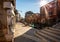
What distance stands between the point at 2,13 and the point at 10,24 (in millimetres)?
225

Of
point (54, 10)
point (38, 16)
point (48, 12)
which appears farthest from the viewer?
point (38, 16)

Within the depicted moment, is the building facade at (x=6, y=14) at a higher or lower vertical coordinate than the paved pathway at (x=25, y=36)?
higher

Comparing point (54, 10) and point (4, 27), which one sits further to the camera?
point (54, 10)

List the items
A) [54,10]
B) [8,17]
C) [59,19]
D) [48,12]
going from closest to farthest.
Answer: [8,17]
[59,19]
[54,10]
[48,12]

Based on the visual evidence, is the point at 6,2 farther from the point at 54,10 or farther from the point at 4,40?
the point at 54,10

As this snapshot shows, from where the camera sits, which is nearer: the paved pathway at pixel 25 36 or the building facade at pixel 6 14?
the building facade at pixel 6 14

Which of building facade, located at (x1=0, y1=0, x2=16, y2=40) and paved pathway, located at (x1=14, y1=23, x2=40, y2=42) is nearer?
building facade, located at (x1=0, y1=0, x2=16, y2=40)

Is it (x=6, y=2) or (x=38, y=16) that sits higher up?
(x=6, y=2)

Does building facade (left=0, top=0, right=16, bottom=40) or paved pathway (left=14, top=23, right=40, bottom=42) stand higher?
building facade (left=0, top=0, right=16, bottom=40)

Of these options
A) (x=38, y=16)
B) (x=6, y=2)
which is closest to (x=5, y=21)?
(x=6, y=2)

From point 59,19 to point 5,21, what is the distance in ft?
46.3

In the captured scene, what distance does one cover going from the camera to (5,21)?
211 cm

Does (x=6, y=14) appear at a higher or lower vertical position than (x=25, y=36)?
higher

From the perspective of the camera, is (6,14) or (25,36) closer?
(6,14)
